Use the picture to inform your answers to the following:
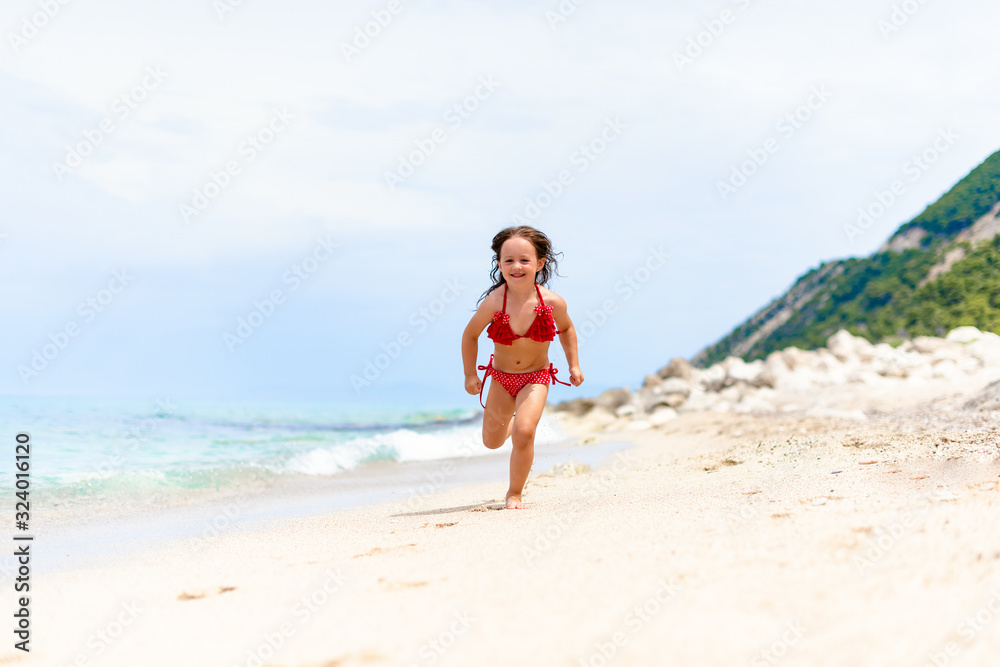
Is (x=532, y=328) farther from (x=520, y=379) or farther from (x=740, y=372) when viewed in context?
(x=740, y=372)

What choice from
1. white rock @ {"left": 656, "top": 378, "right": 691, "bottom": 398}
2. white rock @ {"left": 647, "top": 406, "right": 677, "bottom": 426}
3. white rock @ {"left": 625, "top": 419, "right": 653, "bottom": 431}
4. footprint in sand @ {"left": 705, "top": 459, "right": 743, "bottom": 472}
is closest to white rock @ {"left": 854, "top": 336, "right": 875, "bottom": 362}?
white rock @ {"left": 656, "top": 378, "right": 691, "bottom": 398}

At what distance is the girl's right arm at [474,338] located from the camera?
201 inches

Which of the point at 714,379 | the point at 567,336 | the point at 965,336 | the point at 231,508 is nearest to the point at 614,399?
the point at 714,379

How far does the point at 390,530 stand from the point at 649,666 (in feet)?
7.99

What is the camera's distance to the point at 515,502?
15.5ft

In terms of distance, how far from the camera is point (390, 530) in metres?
4.12

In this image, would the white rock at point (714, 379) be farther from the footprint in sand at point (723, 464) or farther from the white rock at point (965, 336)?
the footprint in sand at point (723, 464)

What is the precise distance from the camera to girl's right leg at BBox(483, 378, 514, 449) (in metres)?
5.21

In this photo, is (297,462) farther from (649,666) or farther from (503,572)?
(649,666)

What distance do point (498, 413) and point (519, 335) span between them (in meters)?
0.60

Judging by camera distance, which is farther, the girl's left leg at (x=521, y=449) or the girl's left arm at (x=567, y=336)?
the girl's left arm at (x=567, y=336)

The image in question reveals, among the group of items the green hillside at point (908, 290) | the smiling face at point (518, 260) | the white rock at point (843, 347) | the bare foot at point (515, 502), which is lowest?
the bare foot at point (515, 502)

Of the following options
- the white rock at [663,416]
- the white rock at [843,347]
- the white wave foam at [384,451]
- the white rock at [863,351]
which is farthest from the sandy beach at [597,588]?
the white rock at [843,347]

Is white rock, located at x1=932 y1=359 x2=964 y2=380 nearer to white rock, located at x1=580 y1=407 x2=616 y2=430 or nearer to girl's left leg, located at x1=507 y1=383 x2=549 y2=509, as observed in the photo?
white rock, located at x1=580 y1=407 x2=616 y2=430
